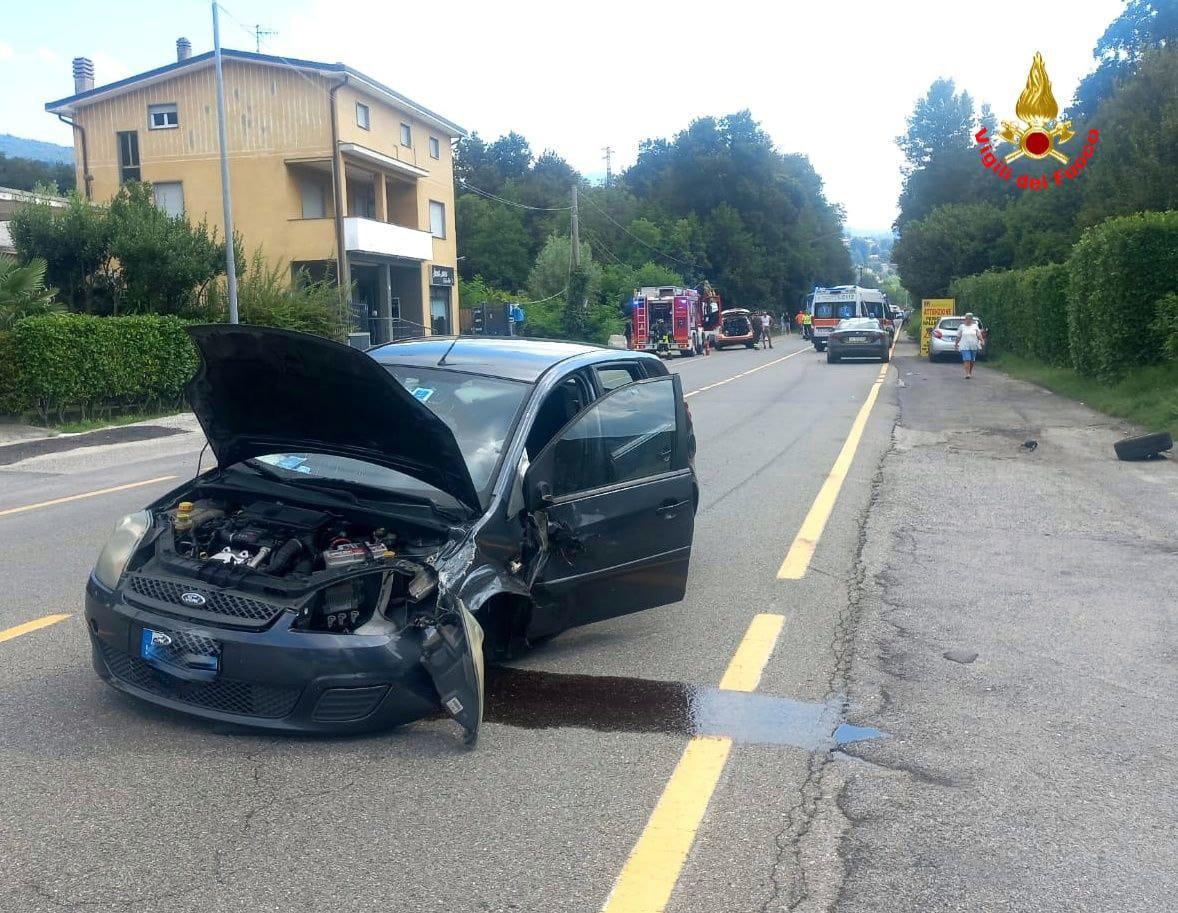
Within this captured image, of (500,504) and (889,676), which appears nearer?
(500,504)

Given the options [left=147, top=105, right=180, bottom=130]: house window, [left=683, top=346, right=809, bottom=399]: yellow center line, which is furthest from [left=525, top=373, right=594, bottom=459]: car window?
[left=147, top=105, right=180, bottom=130]: house window

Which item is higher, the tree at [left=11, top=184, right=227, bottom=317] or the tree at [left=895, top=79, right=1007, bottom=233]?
the tree at [left=895, top=79, right=1007, bottom=233]

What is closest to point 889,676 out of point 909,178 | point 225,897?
point 225,897

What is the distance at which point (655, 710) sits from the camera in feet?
16.2

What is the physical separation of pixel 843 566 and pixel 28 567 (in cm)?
564

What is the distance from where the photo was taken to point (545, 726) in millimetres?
4703

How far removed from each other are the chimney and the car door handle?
42.9m

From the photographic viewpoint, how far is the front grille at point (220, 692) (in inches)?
168

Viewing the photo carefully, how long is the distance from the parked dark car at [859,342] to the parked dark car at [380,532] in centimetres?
3081

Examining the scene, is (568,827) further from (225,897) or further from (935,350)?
(935,350)

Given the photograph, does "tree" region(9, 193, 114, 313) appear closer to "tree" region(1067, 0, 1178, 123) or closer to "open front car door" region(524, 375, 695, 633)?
"open front car door" region(524, 375, 695, 633)

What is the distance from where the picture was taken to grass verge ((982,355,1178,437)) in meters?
15.8

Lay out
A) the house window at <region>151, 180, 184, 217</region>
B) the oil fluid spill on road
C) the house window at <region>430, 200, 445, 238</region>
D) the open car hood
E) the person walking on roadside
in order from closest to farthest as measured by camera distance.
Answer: the open car hood
the oil fluid spill on road
the person walking on roadside
the house window at <region>151, 180, 184, 217</region>
the house window at <region>430, 200, 445, 238</region>
